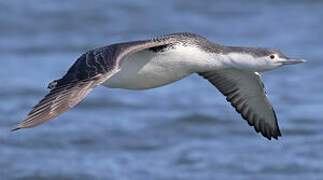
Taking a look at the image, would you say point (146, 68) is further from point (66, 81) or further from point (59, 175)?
point (59, 175)

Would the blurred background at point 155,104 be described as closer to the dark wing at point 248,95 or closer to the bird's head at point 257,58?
the dark wing at point 248,95

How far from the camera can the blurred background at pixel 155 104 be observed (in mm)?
12945

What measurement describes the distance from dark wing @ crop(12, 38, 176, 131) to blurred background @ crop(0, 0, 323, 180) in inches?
150

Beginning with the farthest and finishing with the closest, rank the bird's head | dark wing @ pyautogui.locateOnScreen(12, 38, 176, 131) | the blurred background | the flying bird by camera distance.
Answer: the blurred background, the bird's head, the flying bird, dark wing @ pyautogui.locateOnScreen(12, 38, 176, 131)

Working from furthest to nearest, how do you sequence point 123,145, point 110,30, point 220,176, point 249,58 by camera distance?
point 110,30 < point 123,145 < point 220,176 < point 249,58

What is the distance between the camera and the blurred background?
12945 millimetres

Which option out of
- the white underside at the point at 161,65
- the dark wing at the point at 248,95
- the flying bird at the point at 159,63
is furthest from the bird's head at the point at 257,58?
the dark wing at the point at 248,95

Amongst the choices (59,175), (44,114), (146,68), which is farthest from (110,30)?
(44,114)

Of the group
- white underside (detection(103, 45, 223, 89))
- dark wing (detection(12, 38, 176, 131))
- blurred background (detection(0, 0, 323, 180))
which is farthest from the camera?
blurred background (detection(0, 0, 323, 180))

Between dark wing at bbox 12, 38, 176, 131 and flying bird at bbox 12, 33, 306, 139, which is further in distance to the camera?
flying bird at bbox 12, 33, 306, 139

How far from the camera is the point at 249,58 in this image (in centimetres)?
927

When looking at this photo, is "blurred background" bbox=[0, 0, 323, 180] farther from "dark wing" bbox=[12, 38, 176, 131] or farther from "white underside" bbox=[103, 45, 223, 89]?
"dark wing" bbox=[12, 38, 176, 131]

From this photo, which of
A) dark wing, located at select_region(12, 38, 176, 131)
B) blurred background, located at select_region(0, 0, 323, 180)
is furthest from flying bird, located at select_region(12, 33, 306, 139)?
blurred background, located at select_region(0, 0, 323, 180)

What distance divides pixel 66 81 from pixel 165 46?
3.91 ft
